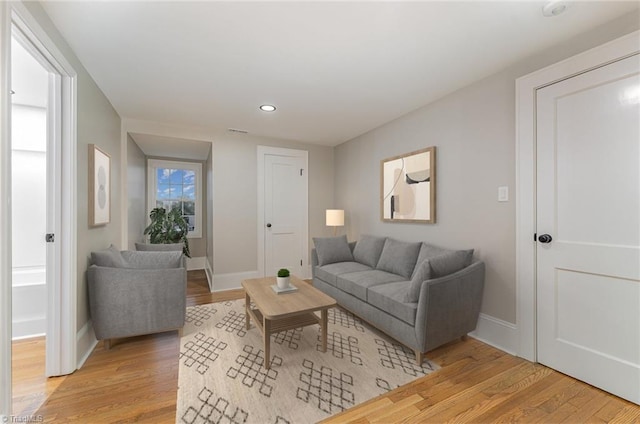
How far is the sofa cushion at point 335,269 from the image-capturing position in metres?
3.08

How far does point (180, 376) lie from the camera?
1859 millimetres

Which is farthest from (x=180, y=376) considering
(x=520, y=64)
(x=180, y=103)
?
(x=520, y=64)

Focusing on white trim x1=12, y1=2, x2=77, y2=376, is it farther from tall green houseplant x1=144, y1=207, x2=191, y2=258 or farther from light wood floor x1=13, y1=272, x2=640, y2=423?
tall green houseplant x1=144, y1=207, x2=191, y2=258

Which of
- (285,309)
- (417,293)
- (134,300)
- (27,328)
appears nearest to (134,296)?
(134,300)

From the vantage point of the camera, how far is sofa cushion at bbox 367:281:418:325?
2.03 meters

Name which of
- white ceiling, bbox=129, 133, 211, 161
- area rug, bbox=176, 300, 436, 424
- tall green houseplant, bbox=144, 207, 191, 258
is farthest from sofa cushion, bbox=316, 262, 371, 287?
white ceiling, bbox=129, 133, 211, 161

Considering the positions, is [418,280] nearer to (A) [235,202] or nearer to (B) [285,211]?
(B) [285,211]

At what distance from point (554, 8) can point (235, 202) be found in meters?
3.80

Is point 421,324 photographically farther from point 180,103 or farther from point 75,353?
point 180,103

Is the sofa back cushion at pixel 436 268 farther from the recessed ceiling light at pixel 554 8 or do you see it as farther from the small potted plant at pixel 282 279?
the recessed ceiling light at pixel 554 8

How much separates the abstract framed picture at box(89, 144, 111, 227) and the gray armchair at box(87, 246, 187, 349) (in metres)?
0.35

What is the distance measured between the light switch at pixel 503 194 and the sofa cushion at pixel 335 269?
159 cm

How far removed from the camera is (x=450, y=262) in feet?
7.08

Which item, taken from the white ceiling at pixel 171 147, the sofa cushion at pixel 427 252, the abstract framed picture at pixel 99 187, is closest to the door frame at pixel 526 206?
the sofa cushion at pixel 427 252
